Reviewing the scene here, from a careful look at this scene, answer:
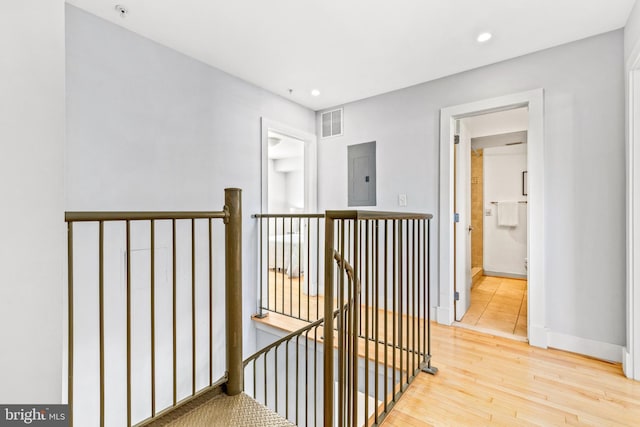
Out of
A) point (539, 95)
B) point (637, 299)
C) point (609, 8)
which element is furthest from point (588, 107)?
point (637, 299)

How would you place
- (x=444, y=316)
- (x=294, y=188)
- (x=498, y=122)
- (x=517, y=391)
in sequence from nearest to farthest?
(x=517, y=391)
(x=444, y=316)
(x=498, y=122)
(x=294, y=188)

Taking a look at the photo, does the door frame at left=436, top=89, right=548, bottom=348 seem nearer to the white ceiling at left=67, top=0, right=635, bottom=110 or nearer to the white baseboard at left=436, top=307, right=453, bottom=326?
the white ceiling at left=67, top=0, right=635, bottom=110

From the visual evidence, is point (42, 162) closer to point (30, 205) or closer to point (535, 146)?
point (30, 205)

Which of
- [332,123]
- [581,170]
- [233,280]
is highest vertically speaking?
[332,123]

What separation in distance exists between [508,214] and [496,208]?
210 mm

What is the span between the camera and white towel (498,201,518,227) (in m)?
4.81

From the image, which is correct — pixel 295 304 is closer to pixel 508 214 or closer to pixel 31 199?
pixel 31 199

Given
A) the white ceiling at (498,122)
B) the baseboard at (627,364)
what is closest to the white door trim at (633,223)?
the baseboard at (627,364)

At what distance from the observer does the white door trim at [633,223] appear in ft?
6.02

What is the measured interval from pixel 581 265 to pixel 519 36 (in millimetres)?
1744

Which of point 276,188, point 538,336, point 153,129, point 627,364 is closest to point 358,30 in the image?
point 153,129

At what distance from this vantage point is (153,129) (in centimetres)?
227

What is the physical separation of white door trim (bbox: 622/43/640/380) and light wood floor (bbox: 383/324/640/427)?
191mm

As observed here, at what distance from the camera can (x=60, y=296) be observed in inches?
33.9
